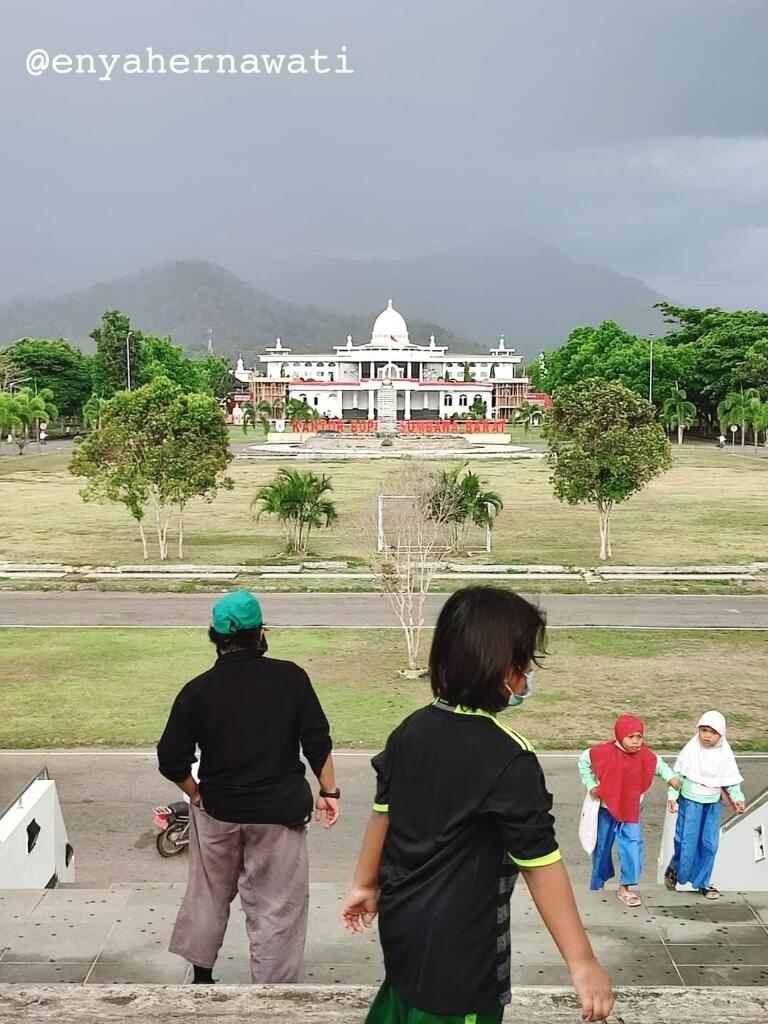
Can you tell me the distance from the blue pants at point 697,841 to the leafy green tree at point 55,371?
93960 mm

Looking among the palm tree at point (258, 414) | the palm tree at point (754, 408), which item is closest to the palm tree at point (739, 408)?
the palm tree at point (754, 408)

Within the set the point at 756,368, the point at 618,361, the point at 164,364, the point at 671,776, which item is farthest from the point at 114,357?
the point at 671,776

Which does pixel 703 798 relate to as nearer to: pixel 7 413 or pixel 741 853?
pixel 741 853

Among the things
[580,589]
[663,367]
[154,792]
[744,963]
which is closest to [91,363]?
[663,367]

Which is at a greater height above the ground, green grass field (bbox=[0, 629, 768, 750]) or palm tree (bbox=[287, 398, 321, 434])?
palm tree (bbox=[287, 398, 321, 434])

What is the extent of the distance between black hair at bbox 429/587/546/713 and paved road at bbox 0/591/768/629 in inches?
674

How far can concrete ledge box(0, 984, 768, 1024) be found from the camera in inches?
142

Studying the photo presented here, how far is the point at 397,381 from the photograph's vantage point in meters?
126

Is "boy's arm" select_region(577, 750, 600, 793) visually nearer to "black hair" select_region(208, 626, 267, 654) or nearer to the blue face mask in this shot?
"black hair" select_region(208, 626, 267, 654)

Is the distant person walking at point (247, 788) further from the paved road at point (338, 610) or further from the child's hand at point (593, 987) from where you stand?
the paved road at point (338, 610)

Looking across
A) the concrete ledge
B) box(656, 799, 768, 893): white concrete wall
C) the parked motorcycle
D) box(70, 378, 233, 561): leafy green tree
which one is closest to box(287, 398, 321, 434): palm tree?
box(70, 378, 233, 561): leafy green tree

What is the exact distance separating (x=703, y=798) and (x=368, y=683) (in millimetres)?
8663

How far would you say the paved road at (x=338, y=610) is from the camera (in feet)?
67.5

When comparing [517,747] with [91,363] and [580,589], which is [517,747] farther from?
[91,363]
